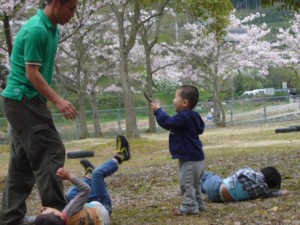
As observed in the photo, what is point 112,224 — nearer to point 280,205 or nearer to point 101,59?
point 280,205

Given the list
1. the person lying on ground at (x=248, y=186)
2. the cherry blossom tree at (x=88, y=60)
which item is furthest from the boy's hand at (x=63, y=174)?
the cherry blossom tree at (x=88, y=60)

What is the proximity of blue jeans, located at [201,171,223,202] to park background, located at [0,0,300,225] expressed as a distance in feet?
0.75

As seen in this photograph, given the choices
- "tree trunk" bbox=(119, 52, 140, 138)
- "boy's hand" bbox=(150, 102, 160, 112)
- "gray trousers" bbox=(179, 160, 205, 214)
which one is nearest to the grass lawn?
"gray trousers" bbox=(179, 160, 205, 214)

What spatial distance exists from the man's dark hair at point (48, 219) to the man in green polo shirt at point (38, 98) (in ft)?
0.69

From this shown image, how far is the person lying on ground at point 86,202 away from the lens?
4660 millimetres

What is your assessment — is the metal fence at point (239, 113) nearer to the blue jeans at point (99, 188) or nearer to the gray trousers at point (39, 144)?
the blue jeans at point (99, 188)

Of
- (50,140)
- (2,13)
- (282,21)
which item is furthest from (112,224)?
(282,21)

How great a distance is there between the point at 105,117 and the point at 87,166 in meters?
29.2

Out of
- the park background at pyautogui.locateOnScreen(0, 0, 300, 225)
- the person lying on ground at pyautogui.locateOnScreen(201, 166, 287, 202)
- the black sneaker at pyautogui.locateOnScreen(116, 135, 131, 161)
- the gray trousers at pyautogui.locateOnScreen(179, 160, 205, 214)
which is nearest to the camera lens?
the black sneaker at pyautogui.locateOnScreen(116, 135, 131, 161)

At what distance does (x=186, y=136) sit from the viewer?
19.8 ft

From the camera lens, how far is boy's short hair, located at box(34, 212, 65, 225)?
4594 mm

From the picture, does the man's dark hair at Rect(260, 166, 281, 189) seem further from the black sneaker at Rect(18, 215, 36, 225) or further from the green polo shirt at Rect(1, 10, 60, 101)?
the green polo shirt at Rect(1, 10, 60, 101)

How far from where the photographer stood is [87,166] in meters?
6.29

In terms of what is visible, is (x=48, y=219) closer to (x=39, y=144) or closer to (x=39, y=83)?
(x=39, y=144)
